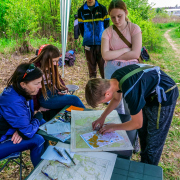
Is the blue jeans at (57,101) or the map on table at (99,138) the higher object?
the map on table at (99,138)

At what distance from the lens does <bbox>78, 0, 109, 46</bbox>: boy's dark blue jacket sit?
3.31 metres

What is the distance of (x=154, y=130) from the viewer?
1.40 metres

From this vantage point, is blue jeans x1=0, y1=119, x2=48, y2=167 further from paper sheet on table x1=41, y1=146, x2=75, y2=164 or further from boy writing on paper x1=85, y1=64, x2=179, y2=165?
boy writing on paper x1=85, y1=64, x2=179, y2=165

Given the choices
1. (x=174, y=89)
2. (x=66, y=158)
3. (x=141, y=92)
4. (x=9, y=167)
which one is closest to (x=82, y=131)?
(x=66, y=158)

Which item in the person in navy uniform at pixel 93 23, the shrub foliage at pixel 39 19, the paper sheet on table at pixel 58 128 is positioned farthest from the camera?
the shrub foliage at pixel 39 19

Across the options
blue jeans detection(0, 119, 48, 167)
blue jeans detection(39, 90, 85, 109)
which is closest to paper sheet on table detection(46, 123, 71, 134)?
blue jeans detection(0, 119, 48, 167)

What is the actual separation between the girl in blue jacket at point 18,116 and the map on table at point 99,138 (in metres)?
0.44

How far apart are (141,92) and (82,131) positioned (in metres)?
A: 0.54

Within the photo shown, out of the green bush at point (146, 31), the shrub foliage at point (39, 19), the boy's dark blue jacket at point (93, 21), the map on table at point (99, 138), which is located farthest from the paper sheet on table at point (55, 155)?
the green bush at point (146, 31)

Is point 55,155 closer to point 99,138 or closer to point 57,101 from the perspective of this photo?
point 99,138

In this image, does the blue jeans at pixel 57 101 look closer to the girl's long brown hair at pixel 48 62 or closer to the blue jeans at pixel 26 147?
the girl's long brown hair at pixel 48 62

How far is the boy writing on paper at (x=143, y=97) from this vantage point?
1.10m

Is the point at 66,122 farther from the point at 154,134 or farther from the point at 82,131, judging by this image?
the point at 154,134

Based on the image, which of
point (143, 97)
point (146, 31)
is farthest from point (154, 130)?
point (146, 31)
